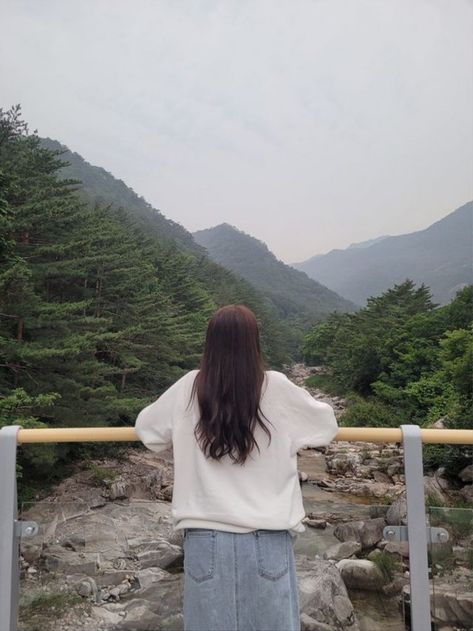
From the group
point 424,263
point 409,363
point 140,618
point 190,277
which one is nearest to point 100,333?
point 140,618

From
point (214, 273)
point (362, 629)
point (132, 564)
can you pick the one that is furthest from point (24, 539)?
point (214, 273)

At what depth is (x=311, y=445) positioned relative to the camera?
4.37 feet

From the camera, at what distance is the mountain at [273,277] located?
297ft

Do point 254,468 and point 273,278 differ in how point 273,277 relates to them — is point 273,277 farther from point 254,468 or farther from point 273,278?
point 254,468

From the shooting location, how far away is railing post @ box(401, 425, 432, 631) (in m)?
1.50

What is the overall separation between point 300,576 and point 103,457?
7.64 m

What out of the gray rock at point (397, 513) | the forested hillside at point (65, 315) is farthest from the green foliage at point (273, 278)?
the gray rock at point (397, 513)

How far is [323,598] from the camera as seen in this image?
5.03ft

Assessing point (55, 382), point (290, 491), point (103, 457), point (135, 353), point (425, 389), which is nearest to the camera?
point (290, 491)

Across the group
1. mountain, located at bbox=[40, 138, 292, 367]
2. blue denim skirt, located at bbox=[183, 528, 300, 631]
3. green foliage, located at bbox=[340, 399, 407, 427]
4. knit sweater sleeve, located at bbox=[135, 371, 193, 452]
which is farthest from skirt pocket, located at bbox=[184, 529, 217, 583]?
green foliage, located at bbox=[340, 399, 407, 427]

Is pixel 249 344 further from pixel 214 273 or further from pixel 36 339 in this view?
pixel 214 273

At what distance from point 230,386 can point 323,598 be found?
757 millimetres

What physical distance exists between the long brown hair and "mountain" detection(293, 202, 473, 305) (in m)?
123

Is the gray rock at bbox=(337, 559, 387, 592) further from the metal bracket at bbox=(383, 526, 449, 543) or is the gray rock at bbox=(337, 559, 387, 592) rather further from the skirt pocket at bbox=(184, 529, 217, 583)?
the skirt pocket at bbox=(184, 529, 217, 583)
